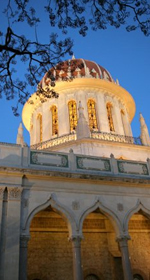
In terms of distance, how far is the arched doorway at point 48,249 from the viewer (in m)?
14.5

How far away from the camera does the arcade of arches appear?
1462cm

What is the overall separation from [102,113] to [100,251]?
1224 cm

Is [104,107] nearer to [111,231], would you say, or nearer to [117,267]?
[111,231]

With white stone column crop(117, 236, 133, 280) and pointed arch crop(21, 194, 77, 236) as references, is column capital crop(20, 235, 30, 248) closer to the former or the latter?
pointed arch crop(21, 194, 77, 236)

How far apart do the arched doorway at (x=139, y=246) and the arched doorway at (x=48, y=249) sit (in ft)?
12.2

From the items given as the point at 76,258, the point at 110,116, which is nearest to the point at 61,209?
the point at 76,258

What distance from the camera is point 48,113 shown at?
84.5 feet

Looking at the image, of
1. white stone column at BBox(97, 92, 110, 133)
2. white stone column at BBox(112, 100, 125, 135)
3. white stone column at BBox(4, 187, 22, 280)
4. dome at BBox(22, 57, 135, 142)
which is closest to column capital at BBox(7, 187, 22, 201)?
white stone column at BBox(4, 187, 22, 280)

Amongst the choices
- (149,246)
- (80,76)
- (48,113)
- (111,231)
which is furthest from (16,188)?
(80,76)

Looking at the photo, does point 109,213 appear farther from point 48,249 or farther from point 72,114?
point 72,114

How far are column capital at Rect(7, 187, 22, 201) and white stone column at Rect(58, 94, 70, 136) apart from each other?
11520 mm

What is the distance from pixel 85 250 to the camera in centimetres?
1558

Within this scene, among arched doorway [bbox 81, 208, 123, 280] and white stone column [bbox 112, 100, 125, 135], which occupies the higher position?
white stone column [bbox 112, 100, 125, 135]

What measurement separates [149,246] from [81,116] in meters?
10.3
